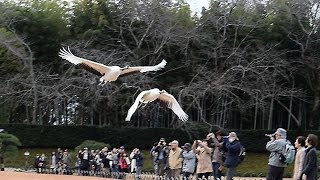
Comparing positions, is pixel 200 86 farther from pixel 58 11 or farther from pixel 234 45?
pixel 58 11

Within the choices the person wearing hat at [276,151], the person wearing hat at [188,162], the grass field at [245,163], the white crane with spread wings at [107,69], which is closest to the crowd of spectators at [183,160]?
the person wearing hat at [188,162]

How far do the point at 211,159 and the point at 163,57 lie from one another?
24.2 m

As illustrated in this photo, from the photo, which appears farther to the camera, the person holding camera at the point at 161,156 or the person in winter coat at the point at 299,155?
the person holding camera at the point at 161,156

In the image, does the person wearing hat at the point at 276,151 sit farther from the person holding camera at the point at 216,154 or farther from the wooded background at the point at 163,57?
the wooded background at the point at 163,57

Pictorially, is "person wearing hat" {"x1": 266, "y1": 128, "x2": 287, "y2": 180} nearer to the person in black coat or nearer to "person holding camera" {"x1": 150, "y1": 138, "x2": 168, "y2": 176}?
the person in black coat

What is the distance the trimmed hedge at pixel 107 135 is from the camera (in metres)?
38.1

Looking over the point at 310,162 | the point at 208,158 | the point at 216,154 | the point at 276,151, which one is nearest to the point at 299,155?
the point at 310,162

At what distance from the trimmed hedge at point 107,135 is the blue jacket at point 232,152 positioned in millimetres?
23683

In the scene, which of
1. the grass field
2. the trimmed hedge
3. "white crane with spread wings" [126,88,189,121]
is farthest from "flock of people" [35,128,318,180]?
the trimmed hedge

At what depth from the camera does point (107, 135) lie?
3806 centimetres

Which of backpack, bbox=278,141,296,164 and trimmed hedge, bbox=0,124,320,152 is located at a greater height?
trimmed hedge, bbox=0,124,320,152

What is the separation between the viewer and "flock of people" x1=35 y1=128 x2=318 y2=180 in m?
11.7

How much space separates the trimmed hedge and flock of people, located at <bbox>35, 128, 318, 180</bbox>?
41.8 ft

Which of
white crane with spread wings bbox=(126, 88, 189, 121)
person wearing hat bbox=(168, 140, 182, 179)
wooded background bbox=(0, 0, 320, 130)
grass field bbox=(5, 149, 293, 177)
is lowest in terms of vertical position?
grass field bbox=(5, 149, 293, 177)
